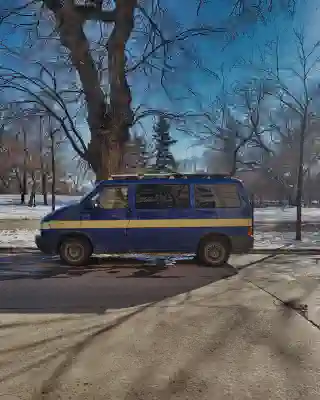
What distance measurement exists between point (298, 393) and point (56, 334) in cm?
279

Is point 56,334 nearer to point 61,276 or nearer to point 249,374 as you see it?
point 249,374

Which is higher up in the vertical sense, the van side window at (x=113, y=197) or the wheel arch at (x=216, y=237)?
the van side window at (x=113, y=197)

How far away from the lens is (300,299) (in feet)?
21.8

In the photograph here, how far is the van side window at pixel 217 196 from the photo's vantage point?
9.80 meters

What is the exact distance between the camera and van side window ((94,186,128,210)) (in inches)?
386

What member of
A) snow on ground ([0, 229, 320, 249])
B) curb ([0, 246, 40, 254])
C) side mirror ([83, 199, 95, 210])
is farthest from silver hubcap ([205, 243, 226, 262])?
curb ([0, 246, 40, 254])

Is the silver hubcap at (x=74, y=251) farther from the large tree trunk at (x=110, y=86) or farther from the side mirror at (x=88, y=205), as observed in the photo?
the large tree trunk at (x=110, y=86)

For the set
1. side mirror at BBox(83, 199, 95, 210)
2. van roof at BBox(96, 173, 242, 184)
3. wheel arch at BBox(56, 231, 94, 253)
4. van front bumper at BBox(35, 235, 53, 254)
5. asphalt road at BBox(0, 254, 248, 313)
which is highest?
van roof at BBox(96, 173, 242, 184)

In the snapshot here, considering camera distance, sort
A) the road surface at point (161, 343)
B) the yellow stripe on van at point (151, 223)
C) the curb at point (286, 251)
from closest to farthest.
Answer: the road surface at point (161, 343), the yellow stripe on van at point (151, 223), the curb at point (286, 251)

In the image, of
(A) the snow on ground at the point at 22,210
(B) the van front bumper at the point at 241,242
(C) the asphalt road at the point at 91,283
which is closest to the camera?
(C) the asphalt road at the point at 91,283

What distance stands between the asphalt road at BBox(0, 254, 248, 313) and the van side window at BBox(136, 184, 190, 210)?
144 cm

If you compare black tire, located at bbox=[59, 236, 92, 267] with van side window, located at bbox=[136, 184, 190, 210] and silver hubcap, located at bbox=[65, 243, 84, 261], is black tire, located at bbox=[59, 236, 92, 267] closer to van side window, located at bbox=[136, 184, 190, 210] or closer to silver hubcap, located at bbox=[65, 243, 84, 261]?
silver hubcap, located at bbox=[65, 243, 84, 261]

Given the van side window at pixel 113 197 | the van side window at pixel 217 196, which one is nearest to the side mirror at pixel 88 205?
the van side window at pixel 113 197

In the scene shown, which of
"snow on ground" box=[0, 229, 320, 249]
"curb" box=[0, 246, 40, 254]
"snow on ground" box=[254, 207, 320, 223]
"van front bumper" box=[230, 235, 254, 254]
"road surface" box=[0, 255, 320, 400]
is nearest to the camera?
"road surface" box=[0, 255, 320, 400]
